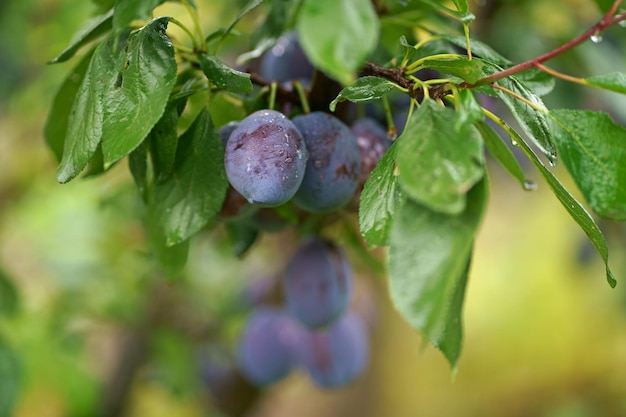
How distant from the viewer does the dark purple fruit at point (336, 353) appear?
1.00 m

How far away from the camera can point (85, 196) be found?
1866 mm

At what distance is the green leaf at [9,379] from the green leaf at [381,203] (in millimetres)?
622

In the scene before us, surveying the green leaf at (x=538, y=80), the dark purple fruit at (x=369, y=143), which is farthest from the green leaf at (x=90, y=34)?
the green leaf at (x=538, y=80)

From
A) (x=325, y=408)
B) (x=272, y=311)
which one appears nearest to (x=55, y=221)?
(x=272, y=311)

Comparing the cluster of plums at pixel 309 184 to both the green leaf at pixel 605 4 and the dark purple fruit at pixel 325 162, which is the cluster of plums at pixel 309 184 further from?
the green leaf at pixel 605 4

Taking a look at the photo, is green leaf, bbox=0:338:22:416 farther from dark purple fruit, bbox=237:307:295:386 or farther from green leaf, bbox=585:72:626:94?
green leaf, bbox=585:72:626:94

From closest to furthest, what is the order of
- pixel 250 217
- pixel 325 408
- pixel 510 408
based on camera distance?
1. pixel 250 217
2. pixel 325 408
3. pixel 510 408

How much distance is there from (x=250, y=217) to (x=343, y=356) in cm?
44

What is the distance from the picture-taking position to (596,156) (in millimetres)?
418

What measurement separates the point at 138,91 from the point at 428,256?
22cm

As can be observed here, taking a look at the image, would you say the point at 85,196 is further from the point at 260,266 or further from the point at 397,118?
the point at 397,118

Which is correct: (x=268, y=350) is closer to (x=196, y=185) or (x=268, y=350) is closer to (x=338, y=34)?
(x=196, y=185)

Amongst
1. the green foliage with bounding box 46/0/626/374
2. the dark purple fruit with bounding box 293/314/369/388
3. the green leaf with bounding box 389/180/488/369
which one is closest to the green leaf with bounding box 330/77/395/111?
the green foliage with bounding box 46/0/626/374

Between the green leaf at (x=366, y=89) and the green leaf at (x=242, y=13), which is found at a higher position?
the green leaf at (x=242, y=13)
